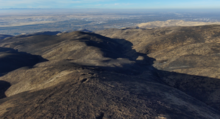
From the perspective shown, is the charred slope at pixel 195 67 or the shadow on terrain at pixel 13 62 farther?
the shadow on terrain at pixel 13 62

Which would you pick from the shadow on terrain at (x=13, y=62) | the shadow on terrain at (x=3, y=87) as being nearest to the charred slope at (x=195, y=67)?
the shadow on terrain at (x=3, y=87)

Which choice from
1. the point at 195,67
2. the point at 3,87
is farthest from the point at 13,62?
the point at 195,67

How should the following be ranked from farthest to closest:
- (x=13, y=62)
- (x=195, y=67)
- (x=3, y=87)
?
(x=13, y=62), (x=195, y=67), (x=3, y=87)

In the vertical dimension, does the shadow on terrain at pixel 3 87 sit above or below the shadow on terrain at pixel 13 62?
below

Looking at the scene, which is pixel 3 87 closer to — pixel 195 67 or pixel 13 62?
pixel 13 62

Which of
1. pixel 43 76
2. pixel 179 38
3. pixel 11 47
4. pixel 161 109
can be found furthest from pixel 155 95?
pixel 11 47

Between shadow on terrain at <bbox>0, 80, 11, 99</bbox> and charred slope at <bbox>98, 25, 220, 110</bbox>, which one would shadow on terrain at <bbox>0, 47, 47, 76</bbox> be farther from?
charred slope at <bbox>98, 25, 220, 110</bbox>

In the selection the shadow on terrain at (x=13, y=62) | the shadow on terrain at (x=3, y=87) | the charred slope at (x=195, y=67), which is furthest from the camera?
the shadow on terrain at (x=13, y=62)

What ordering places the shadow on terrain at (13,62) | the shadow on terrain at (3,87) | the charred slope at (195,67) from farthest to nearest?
the shadow on terrain at (13,62) → the shadow on terrain at (3,87) → the charred slope at (195,67)

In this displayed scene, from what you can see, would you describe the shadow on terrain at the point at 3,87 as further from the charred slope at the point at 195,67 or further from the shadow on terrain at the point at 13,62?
the charred slope at the point at 195,67

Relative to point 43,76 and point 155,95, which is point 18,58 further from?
point 155,95

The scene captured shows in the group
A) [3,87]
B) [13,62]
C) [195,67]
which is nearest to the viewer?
[3,87]
